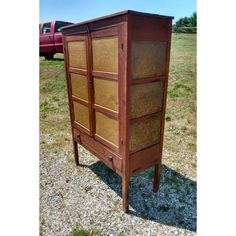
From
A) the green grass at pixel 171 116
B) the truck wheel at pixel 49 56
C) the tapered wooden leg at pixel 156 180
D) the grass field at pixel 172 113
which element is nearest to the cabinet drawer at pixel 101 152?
the tapered wooden leg at pixel 156 180

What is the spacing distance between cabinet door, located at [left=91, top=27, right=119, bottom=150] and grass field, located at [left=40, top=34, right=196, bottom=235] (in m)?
1.25

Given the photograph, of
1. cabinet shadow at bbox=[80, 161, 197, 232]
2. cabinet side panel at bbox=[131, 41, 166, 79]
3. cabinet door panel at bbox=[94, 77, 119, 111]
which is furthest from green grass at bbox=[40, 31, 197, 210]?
cabinet side panel at bbox=[131, 41, 166, 79]

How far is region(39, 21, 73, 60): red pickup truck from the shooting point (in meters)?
9.73

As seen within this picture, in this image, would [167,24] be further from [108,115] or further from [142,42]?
[108,115]

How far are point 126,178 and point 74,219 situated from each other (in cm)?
80

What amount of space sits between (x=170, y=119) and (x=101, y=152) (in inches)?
117

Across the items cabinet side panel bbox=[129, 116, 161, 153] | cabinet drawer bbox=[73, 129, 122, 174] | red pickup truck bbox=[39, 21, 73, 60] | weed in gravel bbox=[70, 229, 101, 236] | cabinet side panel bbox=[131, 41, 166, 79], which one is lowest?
weed in gravel bbox=[70, 229, 101, 236]

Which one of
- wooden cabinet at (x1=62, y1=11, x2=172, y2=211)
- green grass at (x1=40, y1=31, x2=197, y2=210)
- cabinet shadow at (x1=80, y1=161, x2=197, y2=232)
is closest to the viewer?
wooden cabinet at (x1=62, y1=11, x2=172, y2=211)

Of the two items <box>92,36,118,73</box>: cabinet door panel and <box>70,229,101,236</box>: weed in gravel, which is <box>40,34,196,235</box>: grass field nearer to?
<box>70,229,101,236</box>: weed in gravel

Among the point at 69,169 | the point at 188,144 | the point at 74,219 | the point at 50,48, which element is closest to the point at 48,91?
the point at 50,48

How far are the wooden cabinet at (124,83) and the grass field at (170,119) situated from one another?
0.95 metres

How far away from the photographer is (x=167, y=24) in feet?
7.24

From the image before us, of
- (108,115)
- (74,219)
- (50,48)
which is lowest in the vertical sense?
(74,219)

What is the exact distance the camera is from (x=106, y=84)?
2.32 m
